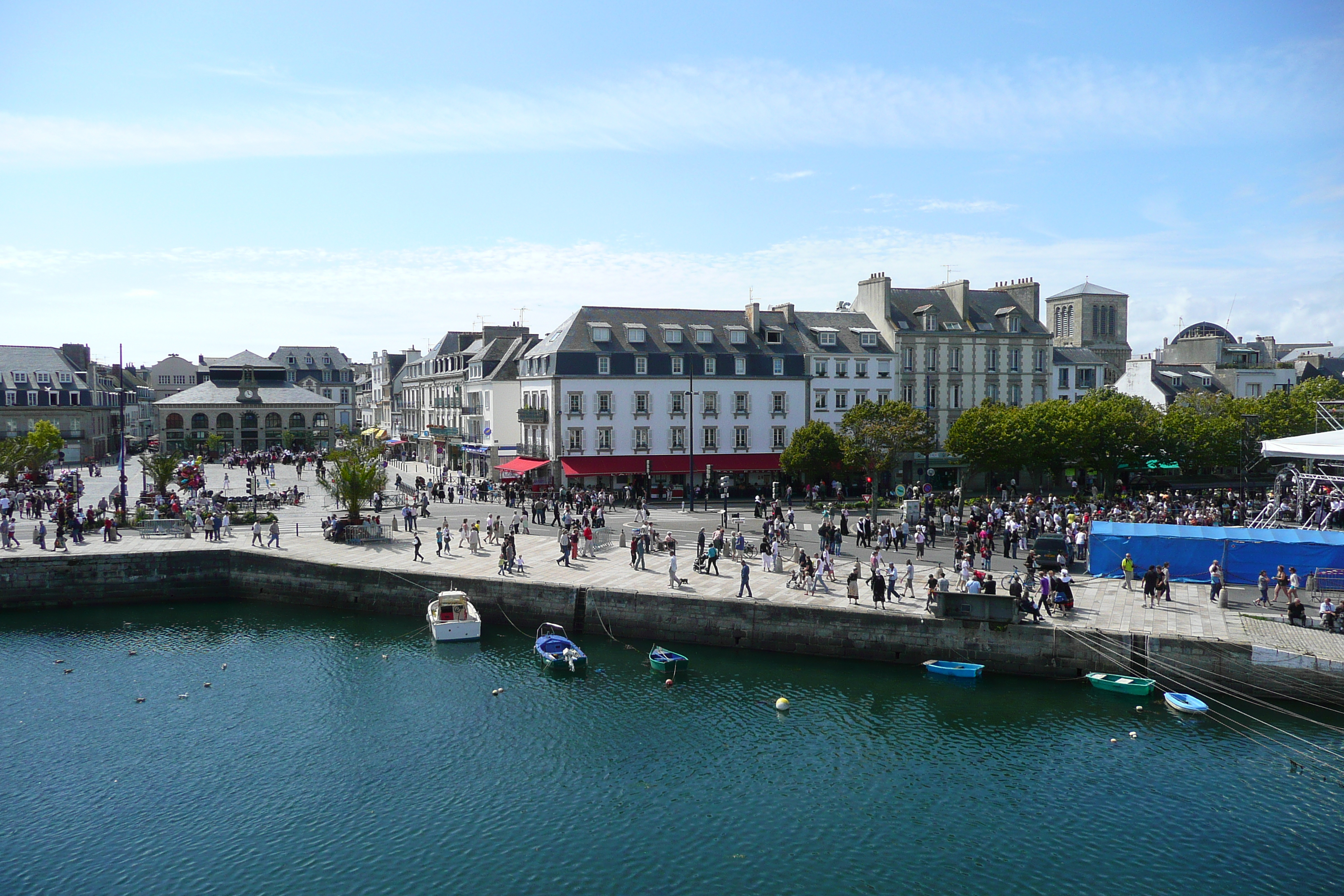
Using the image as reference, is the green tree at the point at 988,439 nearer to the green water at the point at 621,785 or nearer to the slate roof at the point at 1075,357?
the slate roof at the point at 1075,357

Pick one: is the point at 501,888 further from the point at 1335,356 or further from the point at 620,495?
the point at 1335,356

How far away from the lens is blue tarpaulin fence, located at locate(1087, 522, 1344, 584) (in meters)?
29.4

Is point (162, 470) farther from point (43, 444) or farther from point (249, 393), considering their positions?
point (249, 393)

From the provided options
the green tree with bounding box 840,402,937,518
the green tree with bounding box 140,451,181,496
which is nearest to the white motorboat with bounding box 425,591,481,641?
the green tree with bounding box 840,402,937,518

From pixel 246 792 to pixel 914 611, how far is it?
743 inches

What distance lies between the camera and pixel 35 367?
278 feet

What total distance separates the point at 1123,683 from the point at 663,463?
3475cm

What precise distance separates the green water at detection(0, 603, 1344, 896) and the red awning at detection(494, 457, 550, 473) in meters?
27.3

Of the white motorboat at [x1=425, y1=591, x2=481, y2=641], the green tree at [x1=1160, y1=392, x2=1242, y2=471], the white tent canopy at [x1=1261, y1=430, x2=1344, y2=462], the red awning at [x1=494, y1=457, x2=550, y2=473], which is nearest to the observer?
the white motorboat at [x1=425, y1=591, x2=481, y2=641]

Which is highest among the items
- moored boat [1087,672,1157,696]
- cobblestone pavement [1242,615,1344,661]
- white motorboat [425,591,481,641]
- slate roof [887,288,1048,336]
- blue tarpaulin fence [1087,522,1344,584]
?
slate roof [887,288,1048,336]

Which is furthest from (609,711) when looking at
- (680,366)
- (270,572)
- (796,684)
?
(680,366)

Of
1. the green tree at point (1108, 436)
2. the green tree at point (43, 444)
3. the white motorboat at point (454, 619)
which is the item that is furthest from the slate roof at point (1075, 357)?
the green tree at point (43, 444)

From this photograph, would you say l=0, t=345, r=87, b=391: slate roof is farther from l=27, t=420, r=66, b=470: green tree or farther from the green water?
the green water

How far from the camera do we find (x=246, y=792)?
20734mm
